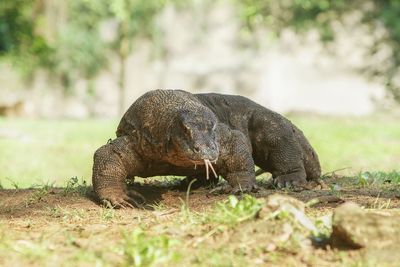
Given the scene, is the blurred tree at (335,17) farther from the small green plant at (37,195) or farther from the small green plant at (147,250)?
the small green plant at (147,250)

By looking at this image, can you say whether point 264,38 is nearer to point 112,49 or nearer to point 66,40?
point 112,49

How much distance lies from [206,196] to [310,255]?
199 cm

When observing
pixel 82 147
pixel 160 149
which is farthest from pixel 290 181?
pixel 82 147

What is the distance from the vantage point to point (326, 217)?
3.45 meters

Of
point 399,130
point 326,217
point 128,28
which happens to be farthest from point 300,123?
point 326,217

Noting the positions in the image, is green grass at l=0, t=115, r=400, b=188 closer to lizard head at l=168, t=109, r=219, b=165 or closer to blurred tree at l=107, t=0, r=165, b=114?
lizard head at l=168, t=109, r=219, b=165

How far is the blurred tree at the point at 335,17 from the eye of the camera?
1609cm

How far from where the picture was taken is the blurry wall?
25.3 metres

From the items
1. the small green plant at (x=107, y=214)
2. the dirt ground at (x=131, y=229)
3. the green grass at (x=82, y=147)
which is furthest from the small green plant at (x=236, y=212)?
the green grass at (x=82, y=147)

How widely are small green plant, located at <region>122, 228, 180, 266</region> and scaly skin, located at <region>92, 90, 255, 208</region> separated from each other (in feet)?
4.97

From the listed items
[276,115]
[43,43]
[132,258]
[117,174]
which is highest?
[43,43]

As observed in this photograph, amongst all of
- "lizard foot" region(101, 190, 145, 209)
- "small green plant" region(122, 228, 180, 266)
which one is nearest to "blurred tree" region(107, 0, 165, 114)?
"lizard foot" region(101, 190, 145, 209)

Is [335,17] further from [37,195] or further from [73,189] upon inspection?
[37,195]

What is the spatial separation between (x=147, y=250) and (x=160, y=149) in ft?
6.27
